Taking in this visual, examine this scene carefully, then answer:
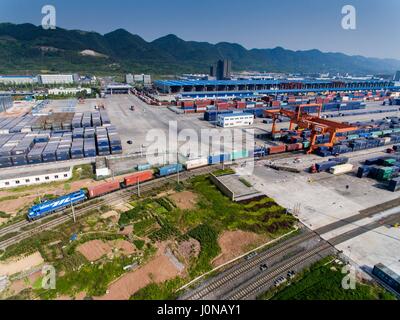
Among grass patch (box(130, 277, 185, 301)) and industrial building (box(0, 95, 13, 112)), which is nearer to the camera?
grass patch (box(130, 277, 185, 301))

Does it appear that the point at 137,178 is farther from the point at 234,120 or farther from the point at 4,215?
the point at 234,120

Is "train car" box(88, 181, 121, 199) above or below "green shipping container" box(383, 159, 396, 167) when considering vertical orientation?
below

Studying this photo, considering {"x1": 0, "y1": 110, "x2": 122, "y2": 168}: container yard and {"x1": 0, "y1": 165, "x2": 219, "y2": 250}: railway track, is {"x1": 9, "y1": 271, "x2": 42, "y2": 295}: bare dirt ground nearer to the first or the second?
{"x1": 0, "y1": 165, "x2": 219, "y2": 250}: railway track

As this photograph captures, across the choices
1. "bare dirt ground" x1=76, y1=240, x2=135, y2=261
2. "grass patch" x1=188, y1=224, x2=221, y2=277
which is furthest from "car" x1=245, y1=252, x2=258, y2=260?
"bare dirt ground" x1=76, y1=240, x2=135, y2=261

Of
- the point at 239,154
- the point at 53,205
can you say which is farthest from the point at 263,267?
the point at 239,154

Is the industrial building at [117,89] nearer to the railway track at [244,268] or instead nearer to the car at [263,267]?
the railway track at [244,268]

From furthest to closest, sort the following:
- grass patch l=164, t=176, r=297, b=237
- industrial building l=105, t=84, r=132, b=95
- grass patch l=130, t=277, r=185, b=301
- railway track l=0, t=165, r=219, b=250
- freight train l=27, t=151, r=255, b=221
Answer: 1. industrial building l=105, t=84, r=132, b=95
2. freight train l=27, t=151, r=255, b=221
3. grass patch l=164, t=176, r=297, b=237
4. railway track l=0, t=165, r=219, b=250
5. grass patch l=130, t=277, r=185, b=301

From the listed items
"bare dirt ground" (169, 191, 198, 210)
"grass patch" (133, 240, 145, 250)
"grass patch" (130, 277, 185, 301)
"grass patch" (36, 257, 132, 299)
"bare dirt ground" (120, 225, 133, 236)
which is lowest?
"grass patch" (130, 277, 185, 301)
